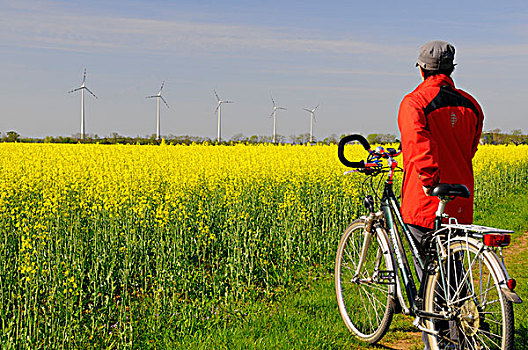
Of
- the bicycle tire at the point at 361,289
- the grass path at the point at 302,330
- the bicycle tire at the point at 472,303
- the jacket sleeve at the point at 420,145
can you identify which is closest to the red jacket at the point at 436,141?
the jacket sleeve at the point at 420,145

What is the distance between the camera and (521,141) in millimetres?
38125

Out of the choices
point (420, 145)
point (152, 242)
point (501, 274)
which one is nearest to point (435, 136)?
point (420, 145)

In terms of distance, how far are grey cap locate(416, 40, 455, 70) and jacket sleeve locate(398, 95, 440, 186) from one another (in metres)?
0.37

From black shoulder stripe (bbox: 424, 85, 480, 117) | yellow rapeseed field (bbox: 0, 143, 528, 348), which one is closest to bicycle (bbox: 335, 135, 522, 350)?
black shoulder stripe (bbox: 424, 85, 480, 117)

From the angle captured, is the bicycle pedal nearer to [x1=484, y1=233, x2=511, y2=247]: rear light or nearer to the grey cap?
[x1=484, y1=233, x2=511, y2=247]: rear light

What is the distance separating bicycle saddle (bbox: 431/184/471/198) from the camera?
3.56 metres

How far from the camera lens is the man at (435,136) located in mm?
3896

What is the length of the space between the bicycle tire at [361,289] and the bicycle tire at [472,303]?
0.83 metres

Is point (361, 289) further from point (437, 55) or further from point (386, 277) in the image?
point (437, 55)

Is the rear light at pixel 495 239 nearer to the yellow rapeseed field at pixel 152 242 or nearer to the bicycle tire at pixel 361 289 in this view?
the bicycle tire at pixel 361 289

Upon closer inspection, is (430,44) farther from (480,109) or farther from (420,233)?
(420,233)

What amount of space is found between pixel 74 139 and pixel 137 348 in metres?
33.5

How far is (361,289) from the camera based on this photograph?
5.52m

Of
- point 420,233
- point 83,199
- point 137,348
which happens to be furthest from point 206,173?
point 420,233
